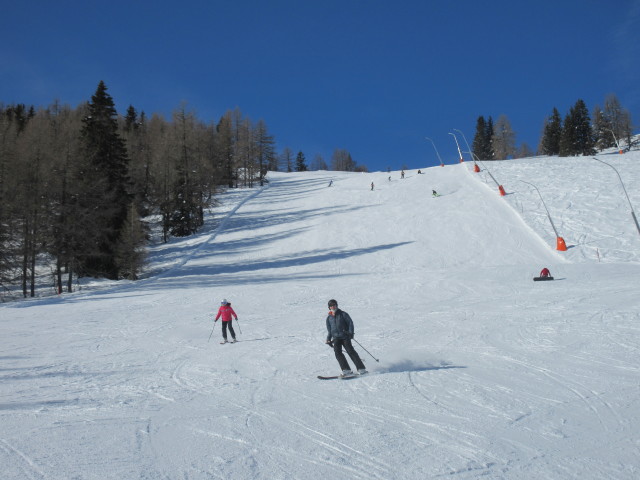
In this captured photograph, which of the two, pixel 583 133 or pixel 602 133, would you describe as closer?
pixel 583 133

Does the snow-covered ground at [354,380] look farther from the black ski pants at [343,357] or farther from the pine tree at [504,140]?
the pine tree at [504,140]

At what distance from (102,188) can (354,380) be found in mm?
27431

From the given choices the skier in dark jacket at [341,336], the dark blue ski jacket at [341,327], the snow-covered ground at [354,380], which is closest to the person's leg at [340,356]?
the skier in dark jacket at [341,336]

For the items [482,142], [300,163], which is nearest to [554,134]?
[482,142]

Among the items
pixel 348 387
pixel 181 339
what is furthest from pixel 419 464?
pixel 181 339

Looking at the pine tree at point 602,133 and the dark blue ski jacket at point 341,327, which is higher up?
the pine tree at point 602,133

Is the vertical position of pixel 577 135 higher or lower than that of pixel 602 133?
lower

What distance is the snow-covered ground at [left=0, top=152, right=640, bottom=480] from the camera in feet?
16.1

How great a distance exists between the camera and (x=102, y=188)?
29344mm

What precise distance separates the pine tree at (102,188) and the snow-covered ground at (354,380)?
5790 mm

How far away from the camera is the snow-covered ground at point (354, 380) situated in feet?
16.1

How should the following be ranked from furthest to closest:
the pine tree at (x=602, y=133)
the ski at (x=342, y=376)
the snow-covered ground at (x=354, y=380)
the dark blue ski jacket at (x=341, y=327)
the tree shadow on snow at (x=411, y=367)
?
the pine tree at (x=602, y=133) < the tree shadow on snow at (x=411, y=367) < the dark blue ski jacket at (x=341, y=327) < the ski at (x=342, y=376) < the snow-covered ground at (x=354, y=380)

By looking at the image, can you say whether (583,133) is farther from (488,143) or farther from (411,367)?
(411,367)

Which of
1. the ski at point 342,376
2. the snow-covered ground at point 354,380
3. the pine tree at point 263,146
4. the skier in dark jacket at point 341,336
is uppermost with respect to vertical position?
the pine tree at point 263,146
